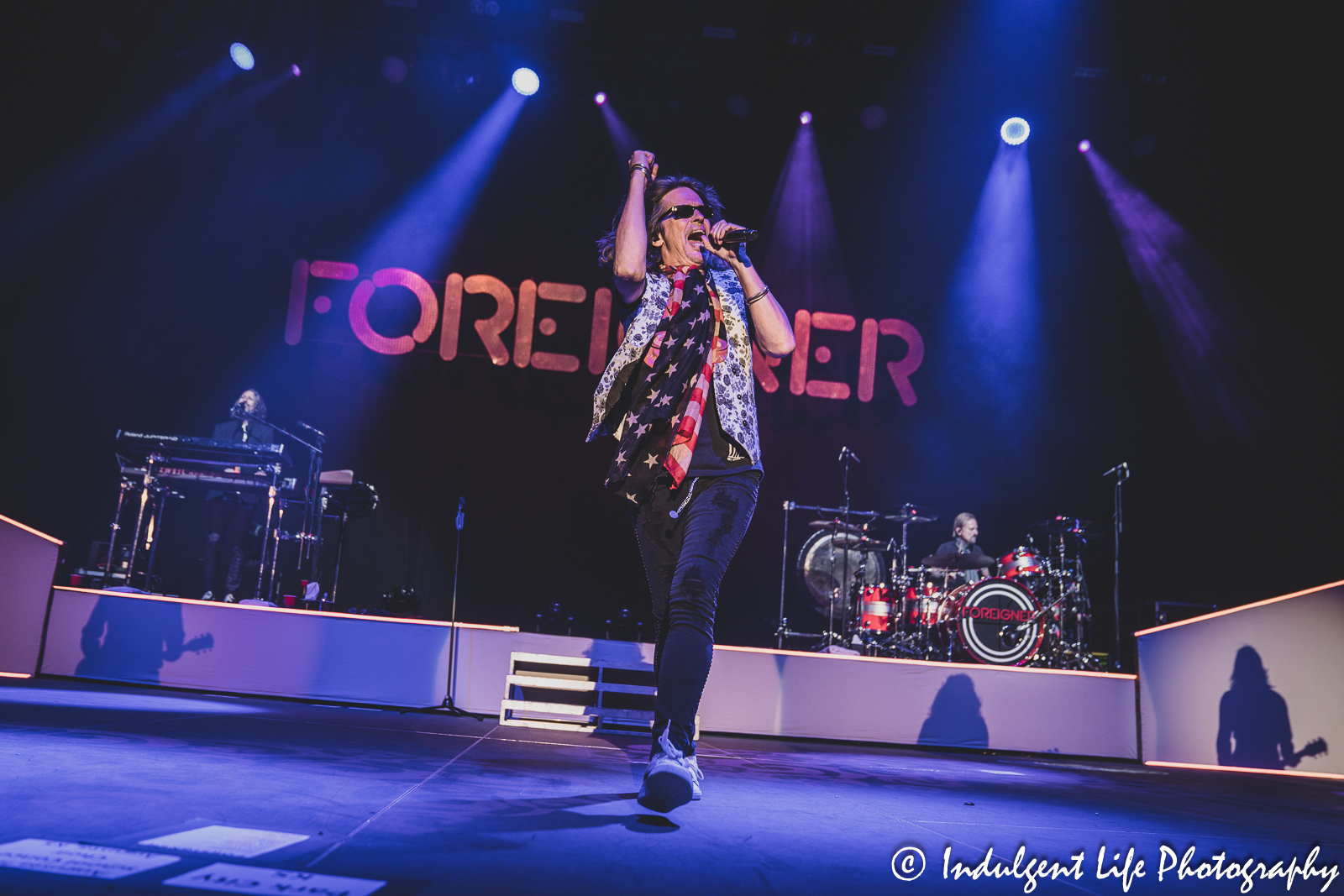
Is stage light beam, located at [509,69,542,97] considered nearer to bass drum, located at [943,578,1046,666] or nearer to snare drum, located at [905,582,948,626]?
snare drum, located at [905,582,948,626]

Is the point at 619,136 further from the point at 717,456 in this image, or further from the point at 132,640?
the point at 717,456

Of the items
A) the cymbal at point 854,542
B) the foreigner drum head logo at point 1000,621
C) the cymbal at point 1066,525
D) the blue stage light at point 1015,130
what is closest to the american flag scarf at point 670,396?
the foreigner drum head logo at point 1000,621

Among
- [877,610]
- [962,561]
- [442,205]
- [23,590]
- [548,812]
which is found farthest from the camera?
[442,205]

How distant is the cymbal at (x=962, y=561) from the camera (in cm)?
671

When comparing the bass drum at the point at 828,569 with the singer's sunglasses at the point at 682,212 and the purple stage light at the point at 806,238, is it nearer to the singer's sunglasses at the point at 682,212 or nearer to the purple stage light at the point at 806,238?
the purple stage light at the point at 806,238

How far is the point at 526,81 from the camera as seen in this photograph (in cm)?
848

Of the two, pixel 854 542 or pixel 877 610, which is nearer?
pixel 877 610

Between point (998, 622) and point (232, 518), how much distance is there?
6.48 metres

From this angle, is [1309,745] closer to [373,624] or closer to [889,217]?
[373,624]

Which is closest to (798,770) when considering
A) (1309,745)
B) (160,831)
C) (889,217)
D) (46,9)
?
(160,831)

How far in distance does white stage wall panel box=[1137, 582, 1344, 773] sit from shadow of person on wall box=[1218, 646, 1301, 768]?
0.02 m

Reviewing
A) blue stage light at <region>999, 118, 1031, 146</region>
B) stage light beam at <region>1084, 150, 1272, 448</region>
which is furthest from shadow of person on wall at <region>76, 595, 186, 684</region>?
stage light beam at <region>1084, 150, 1272, 448</region>

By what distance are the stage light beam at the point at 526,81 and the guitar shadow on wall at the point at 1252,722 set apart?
7.66 meters

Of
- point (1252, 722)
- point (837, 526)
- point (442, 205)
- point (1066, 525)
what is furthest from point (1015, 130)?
point (1252, 722)
